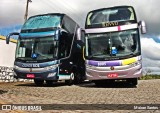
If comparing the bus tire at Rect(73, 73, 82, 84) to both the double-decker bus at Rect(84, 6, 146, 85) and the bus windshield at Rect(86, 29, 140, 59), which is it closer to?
the double-decker bus at Rect(84, 6, 146, 85)

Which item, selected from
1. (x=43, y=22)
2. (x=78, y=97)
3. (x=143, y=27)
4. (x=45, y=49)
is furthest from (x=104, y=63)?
(x=78, y=97)

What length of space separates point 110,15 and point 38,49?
3.94m

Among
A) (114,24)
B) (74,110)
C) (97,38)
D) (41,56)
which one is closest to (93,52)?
(97,38)

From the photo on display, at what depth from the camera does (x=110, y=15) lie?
49.2 feet

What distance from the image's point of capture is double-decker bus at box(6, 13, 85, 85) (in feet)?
49.3

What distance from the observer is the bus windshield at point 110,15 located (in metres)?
14.5

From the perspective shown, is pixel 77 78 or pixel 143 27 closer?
pixel 143 27

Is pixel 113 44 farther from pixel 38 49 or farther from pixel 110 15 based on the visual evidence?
pixel 38 49

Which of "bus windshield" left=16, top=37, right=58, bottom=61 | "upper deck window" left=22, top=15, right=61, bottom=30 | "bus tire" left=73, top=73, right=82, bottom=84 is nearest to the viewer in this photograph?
"bus windshield" left=16, top=37, right=58, bottom=61

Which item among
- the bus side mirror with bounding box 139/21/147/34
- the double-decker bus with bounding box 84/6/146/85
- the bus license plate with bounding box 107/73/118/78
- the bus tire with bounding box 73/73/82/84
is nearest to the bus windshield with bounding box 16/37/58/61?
→ the double-decker bus with bounding box 84/6/146/85

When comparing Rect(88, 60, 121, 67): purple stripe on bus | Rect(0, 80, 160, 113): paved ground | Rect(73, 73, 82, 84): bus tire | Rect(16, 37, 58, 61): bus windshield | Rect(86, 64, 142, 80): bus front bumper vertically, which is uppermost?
Rect(16, 37, 58, 61): bus windshield

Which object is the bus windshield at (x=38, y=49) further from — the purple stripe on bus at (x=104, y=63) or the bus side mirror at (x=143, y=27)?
the bus side mirror at (x=143, y=27)

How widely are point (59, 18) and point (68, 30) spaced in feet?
3.52

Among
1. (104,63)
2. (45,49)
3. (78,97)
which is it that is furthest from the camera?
(45,49)
